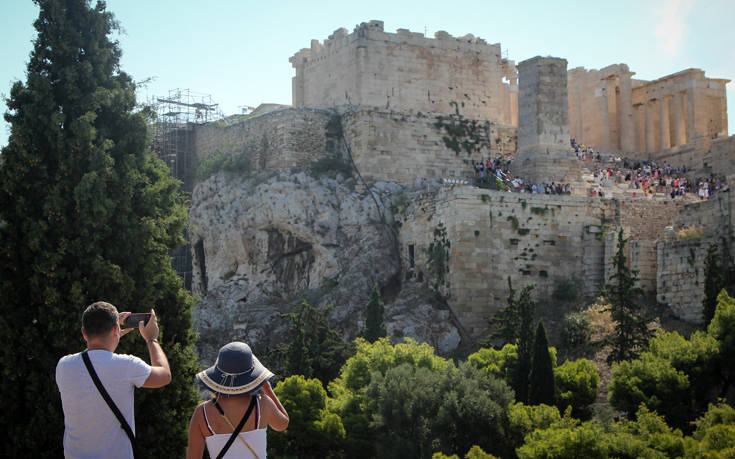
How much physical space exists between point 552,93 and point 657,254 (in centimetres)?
760

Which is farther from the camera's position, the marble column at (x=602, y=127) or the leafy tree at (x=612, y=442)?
the marble column at (x=602, y=127)

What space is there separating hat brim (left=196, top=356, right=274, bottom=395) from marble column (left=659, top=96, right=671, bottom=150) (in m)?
35.7

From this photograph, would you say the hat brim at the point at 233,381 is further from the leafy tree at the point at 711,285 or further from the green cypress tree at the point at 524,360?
the leafy tree at the point at 711,285

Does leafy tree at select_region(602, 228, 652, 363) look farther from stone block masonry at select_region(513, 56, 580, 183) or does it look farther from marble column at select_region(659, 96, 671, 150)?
marble column at select_region(659, 96, 671, 150)

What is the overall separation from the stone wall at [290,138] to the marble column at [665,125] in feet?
54.5

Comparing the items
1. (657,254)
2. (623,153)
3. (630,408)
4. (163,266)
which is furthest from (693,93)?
(163,266)

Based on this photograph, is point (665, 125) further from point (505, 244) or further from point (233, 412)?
point (233, 412)

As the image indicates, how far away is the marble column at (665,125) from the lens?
126 ft

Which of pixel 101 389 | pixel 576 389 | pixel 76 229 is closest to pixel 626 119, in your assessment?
pixel 576 389

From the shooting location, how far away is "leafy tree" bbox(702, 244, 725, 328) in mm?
19569

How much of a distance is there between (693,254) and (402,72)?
13998mm

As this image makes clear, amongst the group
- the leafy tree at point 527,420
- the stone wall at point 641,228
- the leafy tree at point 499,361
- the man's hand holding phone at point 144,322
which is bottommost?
the leafy tree at point 527,420

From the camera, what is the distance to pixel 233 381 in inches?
232

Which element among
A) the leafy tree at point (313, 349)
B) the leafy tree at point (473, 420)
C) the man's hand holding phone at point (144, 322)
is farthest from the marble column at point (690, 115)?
the man's hand holding phone at point (144, 322)
